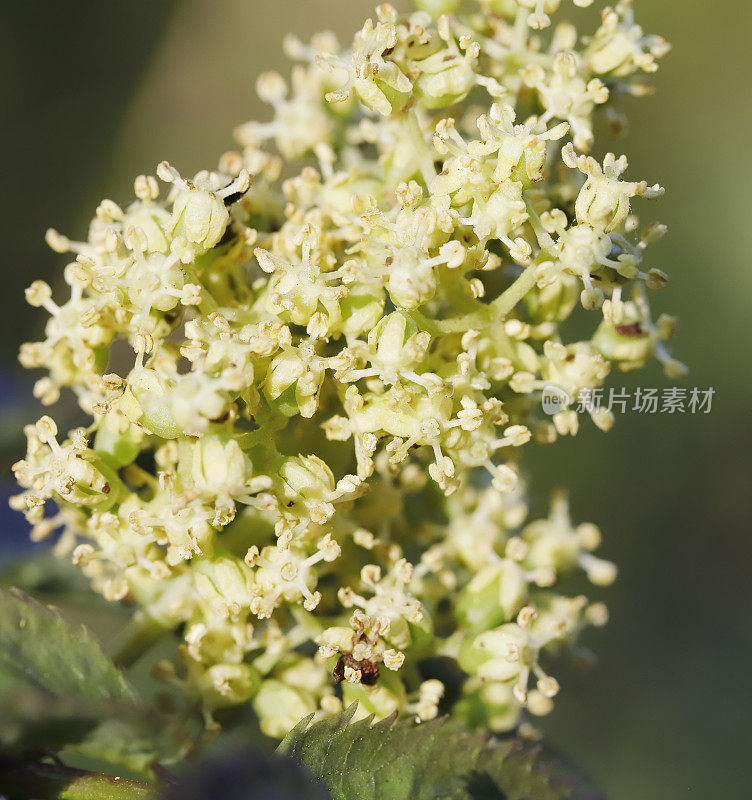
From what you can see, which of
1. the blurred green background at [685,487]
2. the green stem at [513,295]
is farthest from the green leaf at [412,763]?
the blurred green background at [685,487]

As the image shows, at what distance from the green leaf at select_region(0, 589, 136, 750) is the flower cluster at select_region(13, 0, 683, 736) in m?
0.18

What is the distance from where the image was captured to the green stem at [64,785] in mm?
1227

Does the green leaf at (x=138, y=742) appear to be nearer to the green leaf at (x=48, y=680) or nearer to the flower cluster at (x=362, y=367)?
the green leaf at (x=48, y=680)

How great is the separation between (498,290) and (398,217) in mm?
313

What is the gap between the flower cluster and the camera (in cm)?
140

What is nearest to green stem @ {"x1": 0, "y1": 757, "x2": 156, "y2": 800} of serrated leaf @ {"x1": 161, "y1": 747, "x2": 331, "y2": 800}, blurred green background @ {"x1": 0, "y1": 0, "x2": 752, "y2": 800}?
serrated leaf @ {"x1": 161, "y1": 747, "x2": 331, "y2": 800}

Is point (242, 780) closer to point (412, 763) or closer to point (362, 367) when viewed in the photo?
point (412, 763)

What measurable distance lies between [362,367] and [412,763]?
58cm

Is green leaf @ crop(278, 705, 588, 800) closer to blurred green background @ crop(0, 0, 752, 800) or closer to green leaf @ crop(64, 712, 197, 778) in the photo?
green leaf @ crop(64, 712, 197, 778)

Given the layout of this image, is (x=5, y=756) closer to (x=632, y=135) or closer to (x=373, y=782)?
(x=373, y=782)

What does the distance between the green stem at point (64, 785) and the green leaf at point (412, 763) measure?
21cm

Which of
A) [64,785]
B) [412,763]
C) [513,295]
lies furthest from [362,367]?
[64,785]

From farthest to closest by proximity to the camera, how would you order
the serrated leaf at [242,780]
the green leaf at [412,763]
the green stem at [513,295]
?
the green stem at [513,295] → the green leaf at [412,763] → the serrated leaf at [242,780]

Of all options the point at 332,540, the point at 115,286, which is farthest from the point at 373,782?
the point at 115,286
